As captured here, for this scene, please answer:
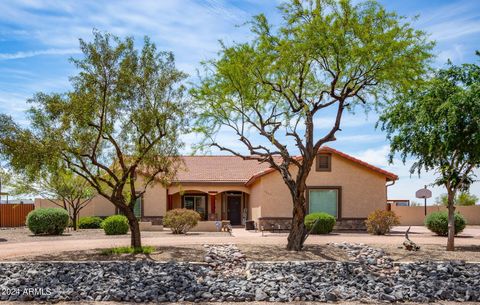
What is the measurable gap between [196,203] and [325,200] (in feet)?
35.3

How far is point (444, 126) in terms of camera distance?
736 inches

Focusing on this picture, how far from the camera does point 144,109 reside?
1720cm

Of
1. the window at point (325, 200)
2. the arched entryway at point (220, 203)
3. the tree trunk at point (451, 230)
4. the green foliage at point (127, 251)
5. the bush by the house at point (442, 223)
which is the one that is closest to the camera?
the green foliage at point (127, 251)

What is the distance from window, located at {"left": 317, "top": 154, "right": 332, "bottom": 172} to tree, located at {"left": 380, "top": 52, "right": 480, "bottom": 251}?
398 inches

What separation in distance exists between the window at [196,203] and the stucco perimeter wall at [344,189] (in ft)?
25.9

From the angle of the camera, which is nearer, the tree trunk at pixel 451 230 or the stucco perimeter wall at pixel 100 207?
the tree trunk at pixel 451 230

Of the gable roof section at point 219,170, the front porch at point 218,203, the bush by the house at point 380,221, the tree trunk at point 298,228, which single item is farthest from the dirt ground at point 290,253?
the front porch at point 218,203

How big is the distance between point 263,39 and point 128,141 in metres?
5.53

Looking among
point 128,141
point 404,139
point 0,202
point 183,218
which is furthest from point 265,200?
point 0,202

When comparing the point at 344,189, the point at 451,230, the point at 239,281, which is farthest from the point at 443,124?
the point at 344,189

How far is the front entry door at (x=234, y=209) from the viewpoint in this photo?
37562mm

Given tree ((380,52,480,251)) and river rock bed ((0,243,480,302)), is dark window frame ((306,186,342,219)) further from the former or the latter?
river rock bed ((0,243,480,302))

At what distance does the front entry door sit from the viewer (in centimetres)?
3756

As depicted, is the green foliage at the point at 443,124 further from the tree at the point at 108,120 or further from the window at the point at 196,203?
the window at the point at 196,203
